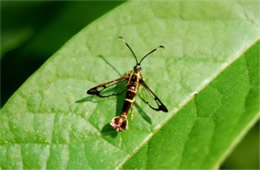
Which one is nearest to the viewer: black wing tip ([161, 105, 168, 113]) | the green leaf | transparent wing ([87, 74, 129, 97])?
the green leaf

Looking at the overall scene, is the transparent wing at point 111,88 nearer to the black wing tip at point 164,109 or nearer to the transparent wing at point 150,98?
the transparent wing at point 150,98

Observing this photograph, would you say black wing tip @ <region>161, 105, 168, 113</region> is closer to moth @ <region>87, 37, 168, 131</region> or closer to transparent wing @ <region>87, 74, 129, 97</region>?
moth @ <region>87, 37, 168, 131</region>

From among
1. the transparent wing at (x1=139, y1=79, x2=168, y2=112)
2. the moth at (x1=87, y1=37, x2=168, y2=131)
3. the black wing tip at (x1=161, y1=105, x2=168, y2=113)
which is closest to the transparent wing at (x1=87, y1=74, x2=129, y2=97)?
the moth at (x1=87, y1=37, x2=168, y2=131)

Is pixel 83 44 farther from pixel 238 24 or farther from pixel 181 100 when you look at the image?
pixel 238 24

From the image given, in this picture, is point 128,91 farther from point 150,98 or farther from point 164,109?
point 164,109

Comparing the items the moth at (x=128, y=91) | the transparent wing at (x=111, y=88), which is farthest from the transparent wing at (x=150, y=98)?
the transparent wing at (x=111, y=88)

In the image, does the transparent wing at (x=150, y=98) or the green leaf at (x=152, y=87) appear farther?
the transparent wing at (x=150, y=98)

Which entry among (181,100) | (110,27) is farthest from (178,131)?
(110,27)
